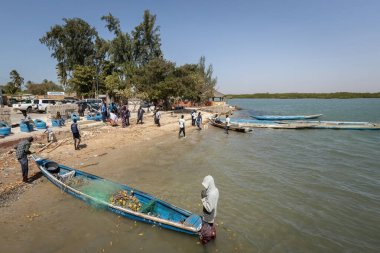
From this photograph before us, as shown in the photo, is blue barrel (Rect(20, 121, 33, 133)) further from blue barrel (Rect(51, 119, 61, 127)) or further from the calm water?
the calm water

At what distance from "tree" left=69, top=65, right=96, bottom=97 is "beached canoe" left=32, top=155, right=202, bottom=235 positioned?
38096mm

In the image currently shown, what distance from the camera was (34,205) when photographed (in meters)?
8.95

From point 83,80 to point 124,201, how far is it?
42.8 meters

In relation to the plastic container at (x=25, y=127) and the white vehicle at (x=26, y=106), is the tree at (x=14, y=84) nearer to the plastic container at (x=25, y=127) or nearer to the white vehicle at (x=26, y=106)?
the white vehicle at (x=26, y=106)

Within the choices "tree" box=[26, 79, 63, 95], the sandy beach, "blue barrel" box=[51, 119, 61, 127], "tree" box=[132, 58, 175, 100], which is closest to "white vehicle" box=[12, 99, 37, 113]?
"tree" box=[132, 58, 175, 100]

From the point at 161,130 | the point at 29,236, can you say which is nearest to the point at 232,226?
the point at 29,236

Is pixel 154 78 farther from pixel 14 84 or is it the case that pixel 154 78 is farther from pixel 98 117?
pixel 14 84

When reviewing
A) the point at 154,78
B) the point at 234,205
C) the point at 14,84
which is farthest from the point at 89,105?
the point at 14,84

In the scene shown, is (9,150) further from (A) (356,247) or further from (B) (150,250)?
(A) (356,247)

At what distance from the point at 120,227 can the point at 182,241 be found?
211 centimetres

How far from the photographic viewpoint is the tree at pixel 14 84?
64312 millimetres

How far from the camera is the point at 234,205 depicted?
9.35 m

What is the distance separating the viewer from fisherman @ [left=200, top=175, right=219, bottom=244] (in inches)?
229

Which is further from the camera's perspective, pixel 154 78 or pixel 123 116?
pixel 154 78
